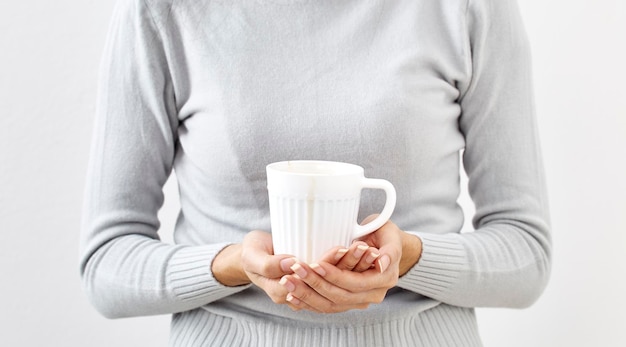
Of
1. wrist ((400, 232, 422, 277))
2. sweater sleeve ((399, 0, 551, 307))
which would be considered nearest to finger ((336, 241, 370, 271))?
wrist ((400, 232, 422, 277))

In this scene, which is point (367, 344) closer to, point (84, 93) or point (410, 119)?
point (410, 119)

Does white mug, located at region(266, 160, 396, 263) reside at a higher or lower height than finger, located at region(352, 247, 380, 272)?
higher

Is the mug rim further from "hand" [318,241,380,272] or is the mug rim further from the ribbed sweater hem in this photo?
the ribbed sweater hem

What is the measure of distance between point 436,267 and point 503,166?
185 millimetres

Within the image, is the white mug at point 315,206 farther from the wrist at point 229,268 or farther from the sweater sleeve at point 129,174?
the sweater sleeve at point 129,174

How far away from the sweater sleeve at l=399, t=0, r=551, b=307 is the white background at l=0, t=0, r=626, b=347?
Answer: 0.39 meters

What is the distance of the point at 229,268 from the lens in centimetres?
86

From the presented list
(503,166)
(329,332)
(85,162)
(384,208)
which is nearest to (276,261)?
(384,208)

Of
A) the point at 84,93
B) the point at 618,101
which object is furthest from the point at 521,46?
the point at 84,93

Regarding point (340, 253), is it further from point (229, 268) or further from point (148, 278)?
point (148, 278)

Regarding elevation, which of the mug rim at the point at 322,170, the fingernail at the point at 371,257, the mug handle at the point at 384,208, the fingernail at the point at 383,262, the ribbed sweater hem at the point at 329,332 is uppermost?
the mug rim at the point at 322,170

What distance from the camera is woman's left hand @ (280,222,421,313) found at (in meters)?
0.72

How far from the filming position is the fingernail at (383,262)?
723 mm

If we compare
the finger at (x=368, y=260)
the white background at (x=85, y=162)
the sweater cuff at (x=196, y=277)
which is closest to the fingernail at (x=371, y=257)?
the finger at (x=368, y=260)
